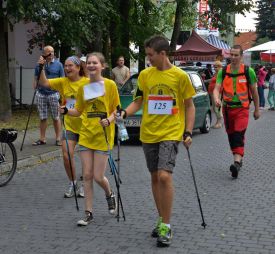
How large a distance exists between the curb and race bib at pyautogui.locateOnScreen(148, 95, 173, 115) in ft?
15.7

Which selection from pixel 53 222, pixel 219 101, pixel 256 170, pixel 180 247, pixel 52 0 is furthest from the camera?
pixel 52 0

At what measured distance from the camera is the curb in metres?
9.75

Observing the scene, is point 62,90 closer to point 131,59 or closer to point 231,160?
point 231,160

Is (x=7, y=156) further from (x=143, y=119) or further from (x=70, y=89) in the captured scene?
(x=143, y=119)

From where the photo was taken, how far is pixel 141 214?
6.45 metres

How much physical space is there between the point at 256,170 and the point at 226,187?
152cm

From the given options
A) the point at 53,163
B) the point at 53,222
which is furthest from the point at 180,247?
the point at 53,163

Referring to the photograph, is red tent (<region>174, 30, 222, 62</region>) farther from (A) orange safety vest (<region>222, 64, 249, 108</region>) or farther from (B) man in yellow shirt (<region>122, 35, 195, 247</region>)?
(B) man in yellow shirt (<region>122, 35, 195, 247</region>)

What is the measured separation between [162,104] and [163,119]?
14 cm

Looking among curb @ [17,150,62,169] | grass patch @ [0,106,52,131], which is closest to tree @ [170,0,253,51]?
grass patch @ [0,106,52,131]

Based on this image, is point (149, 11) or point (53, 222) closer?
point (53, 222)

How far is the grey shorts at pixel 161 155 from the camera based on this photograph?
5.34 meters

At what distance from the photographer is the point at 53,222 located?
617 centimetres

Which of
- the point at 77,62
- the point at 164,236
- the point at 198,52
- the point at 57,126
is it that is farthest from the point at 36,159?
the point at 198,52
